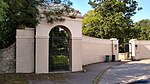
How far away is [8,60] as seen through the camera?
1595 cm

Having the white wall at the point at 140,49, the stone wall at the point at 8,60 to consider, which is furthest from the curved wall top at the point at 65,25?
the white wall at the point at 140,49

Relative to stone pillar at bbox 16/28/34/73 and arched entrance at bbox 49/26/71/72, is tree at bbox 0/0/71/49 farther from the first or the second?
arched entrance at bbox 49/26/71/72

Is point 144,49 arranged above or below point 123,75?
above

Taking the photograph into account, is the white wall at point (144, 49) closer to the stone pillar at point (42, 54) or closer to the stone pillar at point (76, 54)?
the stone pillar at point (76, 54)

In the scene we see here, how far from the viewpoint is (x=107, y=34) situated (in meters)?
33.6

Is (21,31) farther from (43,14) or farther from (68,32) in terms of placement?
(68,32)

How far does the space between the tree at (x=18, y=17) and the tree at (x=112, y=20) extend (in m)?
17.3

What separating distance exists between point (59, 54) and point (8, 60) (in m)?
3.40

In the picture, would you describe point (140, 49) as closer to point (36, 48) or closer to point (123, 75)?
point (123, 75)

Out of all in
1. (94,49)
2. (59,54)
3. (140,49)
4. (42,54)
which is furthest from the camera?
(140,49)

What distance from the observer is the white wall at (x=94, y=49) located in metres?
22.6

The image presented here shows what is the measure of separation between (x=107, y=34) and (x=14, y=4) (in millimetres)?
21973

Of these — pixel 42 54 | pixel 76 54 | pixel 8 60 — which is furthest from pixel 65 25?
pixel 8 60

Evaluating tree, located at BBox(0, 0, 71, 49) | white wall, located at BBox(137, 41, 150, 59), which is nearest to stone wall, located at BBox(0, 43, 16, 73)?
tree, located at BBox(0, 0, 71, 49)
